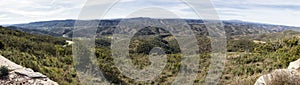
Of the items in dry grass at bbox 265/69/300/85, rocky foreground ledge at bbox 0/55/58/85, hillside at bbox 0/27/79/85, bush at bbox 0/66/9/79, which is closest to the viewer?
dry grass at bbox 265/69/300/85

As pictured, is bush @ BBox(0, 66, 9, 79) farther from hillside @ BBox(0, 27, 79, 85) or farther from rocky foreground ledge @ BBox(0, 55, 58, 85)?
hillside @ BBox(0, 27, 79, 85)

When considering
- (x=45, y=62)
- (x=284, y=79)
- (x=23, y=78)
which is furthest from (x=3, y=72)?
(x=45, y=62)

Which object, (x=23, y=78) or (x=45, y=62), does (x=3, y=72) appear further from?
(x=45, y=62)

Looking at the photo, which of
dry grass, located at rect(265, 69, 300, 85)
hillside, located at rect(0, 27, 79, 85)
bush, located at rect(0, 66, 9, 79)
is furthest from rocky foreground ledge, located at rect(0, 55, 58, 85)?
dry grass, located at rect(265, 69, 300, 85)

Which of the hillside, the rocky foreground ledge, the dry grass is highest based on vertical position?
the dry grass

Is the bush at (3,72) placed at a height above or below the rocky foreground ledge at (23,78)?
above

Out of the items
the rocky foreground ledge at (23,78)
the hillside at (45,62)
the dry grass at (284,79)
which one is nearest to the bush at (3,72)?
the rocky foreground ledge at (23,78)

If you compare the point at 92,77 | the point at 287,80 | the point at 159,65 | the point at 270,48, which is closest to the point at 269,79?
the point at 287,80

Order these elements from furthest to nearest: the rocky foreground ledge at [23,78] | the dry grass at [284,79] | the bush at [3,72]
A: the bush at [3,72] < the rocky foreground ledge at [23,78] < the dry grass at [284,79]

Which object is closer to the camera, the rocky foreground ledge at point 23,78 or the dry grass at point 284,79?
the dry grass at point 284,79

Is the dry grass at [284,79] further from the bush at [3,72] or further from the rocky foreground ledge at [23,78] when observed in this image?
the bush at [3,72]

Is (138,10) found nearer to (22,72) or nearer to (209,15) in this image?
(209,15)
